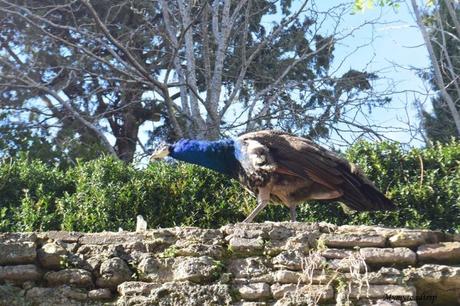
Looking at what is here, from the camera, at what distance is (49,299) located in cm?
396

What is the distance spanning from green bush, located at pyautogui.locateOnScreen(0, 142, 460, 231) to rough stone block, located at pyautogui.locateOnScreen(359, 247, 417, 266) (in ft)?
4.33

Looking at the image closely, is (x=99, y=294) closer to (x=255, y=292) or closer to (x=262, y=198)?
(x=255, y=292)

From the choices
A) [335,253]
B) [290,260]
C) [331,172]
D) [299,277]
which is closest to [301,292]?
[299,277]

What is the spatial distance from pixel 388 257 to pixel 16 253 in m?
2.12

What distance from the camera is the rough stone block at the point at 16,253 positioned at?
4125mm

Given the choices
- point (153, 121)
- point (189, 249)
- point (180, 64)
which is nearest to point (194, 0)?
point (180, 64)

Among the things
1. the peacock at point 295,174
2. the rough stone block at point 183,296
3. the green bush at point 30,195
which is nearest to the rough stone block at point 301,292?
the rough stone block at point 183,296

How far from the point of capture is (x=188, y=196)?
18.7ft

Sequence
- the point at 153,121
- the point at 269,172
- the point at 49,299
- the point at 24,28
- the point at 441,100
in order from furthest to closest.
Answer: the point at 441,100 < the point at 153,121 < the point at 24,28 < the point at 269,172 < the point at 49,299

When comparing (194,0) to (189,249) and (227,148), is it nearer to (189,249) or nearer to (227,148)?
(227,148)

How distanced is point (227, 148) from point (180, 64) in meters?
7.37

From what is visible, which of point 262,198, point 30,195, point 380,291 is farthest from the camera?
point 30,195

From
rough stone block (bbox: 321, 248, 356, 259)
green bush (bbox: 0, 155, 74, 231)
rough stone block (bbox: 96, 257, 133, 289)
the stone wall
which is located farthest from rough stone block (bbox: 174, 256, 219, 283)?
green bush (bbox: 0, 155, 74, 231)

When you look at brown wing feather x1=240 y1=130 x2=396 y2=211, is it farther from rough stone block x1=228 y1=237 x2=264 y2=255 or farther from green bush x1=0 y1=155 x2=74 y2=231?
green bush x1=0 y1=155 x2=74 y2=231
